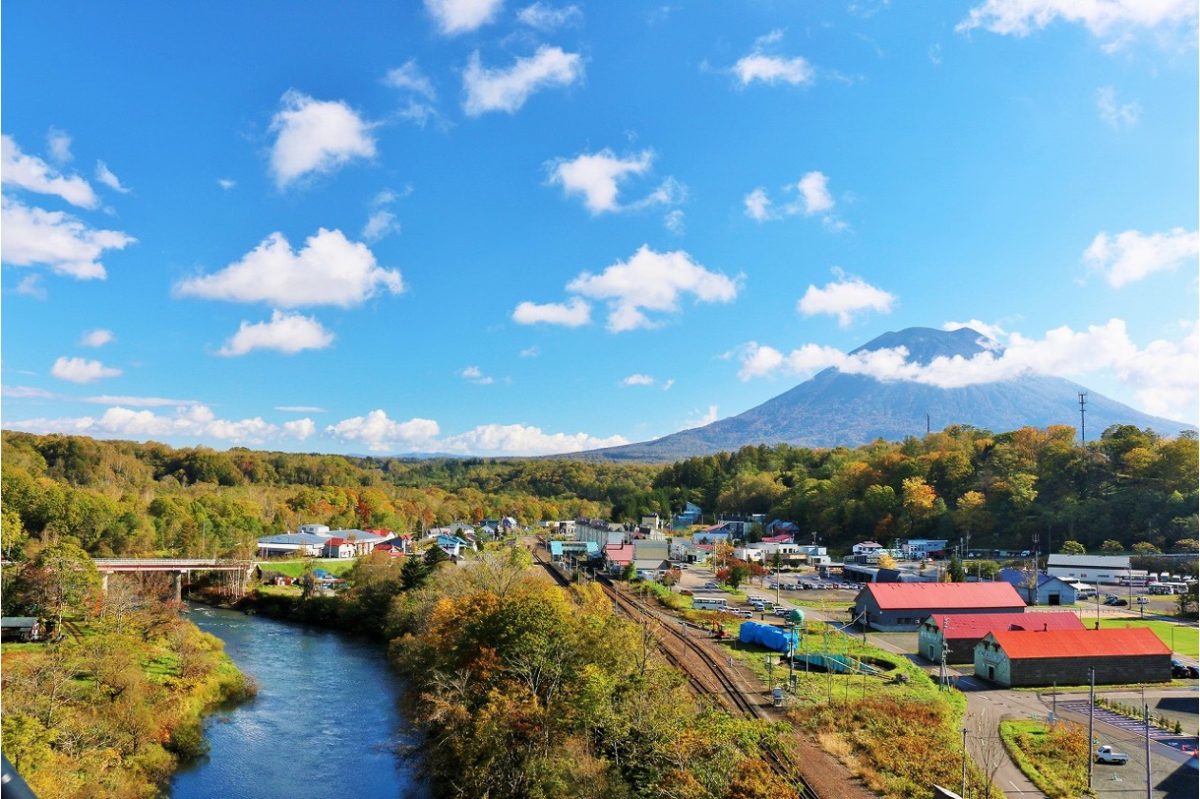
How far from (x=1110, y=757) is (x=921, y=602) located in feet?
38.8

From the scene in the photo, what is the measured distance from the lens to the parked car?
41.5ft

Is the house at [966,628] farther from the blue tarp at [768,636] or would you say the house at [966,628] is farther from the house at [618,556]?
the house at [618,556]

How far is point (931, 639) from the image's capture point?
787 inches

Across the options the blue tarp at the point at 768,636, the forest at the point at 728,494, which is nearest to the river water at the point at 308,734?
the blue tarp at the point at 768,636

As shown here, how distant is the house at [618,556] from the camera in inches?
1455

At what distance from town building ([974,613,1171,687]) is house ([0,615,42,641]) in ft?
78.4

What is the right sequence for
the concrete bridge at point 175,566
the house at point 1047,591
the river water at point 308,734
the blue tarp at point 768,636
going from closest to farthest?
1. the river water at point 308,734
2. the blue tarp at point 768,636
3. the house at point 1047,591
4. the concrete bridge at point 175,566

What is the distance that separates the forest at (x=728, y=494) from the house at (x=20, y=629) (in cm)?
1135

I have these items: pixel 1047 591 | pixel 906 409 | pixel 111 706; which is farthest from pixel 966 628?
pixel 906 409

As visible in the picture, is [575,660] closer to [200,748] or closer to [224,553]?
[200,748]

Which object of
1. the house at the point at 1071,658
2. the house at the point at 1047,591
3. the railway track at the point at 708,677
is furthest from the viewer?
the house at the point at 1047,591

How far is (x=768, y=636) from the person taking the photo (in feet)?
Result: 68.0

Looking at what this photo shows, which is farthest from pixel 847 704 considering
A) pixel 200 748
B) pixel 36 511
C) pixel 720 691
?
pixel 36 511

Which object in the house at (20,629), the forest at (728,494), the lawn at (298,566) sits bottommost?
the lawn at (298,566)
